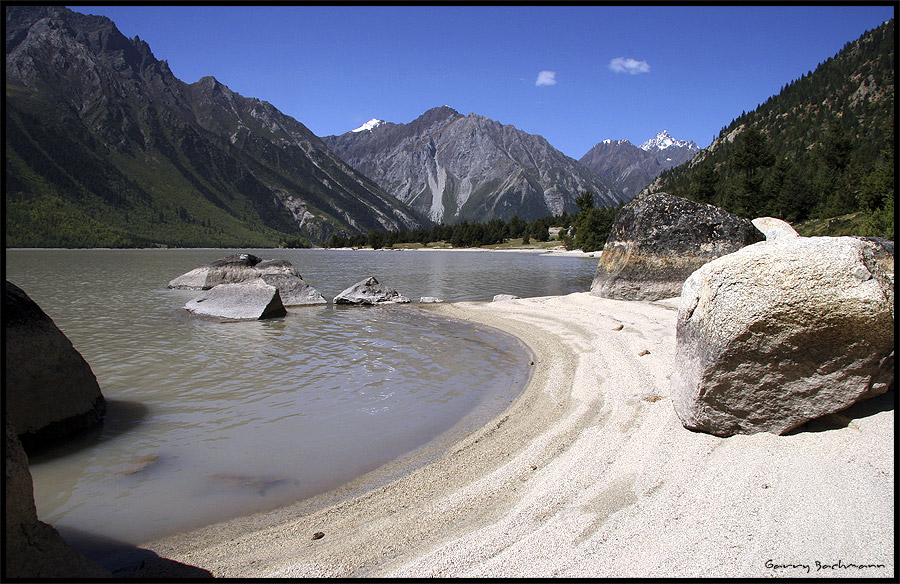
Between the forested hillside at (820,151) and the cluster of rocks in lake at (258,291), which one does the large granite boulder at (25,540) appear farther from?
the forested hillside at (820,151)

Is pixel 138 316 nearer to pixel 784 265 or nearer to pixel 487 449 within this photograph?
pixel 487 449

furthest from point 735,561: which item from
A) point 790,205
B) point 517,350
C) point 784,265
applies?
point 790,205

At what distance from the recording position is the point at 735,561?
376 centimetres

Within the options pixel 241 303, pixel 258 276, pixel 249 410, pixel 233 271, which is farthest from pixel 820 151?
pixel 249 410

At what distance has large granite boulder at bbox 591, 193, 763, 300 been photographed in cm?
2005

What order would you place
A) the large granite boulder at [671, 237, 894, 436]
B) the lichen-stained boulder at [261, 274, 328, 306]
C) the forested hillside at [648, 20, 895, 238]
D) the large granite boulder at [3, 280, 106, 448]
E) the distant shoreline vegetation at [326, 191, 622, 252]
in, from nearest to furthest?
the large granite boulder at [671, 237, 894, 436] < the large granite boulder at [3, 280, 106, 448] < the lichen-stained boulder at [261, 274, 328, 306] < the forested hillside at [648, 20, 895, 238] < the distant shoreline vegetation at [326, 191, 622, 252]

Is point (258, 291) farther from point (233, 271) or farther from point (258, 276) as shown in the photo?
point (233, 271)

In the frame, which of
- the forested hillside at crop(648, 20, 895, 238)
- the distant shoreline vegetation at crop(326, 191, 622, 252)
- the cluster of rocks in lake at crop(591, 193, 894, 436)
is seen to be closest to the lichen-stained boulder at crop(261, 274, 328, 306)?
the cluster of rocks in lake at crop(591, 193, 894, 436)

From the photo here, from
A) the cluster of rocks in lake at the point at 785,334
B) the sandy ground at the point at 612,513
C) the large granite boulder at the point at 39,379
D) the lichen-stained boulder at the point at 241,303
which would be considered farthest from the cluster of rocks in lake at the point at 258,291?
the cluster of rocks in lake at the point at 785,334

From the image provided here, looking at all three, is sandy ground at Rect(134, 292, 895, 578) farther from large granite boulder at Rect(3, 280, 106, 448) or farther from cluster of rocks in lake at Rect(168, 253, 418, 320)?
cluster of rocks in lake at Rect(168, 253, 418, 320)

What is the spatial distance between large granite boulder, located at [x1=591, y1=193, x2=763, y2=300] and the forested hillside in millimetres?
6745

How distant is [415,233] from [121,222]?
103749mm

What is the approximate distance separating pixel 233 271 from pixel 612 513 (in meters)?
29.7

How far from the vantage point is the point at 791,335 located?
5.35m
